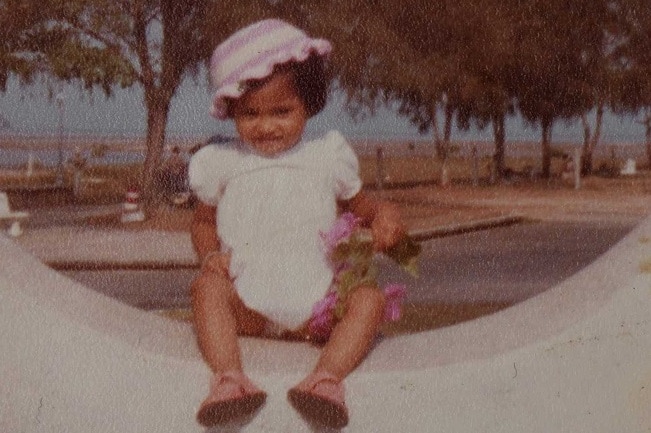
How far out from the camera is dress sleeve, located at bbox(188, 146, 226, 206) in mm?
1531

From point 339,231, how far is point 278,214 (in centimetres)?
10

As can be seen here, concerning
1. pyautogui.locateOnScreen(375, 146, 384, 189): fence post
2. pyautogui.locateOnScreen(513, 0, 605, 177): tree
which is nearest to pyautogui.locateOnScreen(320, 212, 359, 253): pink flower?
pyautogui.locateOnScreen(375, 146, 384, 189): fence post

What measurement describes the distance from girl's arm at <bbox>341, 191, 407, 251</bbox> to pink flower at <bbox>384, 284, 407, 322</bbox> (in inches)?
3.2

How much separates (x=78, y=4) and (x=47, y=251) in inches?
17.1

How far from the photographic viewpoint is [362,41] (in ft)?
5.43

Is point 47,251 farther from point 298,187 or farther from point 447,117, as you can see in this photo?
point 447,117

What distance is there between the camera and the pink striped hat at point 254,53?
1439mm

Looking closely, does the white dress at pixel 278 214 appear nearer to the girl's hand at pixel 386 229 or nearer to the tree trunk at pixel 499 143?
the girl's hand at pixel 386 229

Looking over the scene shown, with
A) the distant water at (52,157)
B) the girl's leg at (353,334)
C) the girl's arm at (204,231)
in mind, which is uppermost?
the distant water at (52,157)

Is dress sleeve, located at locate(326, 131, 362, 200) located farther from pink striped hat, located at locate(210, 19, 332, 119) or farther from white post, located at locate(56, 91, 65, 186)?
white post, located at locate(56, 91, 65, 186)

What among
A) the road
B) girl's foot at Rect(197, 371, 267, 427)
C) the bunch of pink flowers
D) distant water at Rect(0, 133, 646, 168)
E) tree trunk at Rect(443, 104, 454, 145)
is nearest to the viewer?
girl's foot at Rect(197, 371, 267, 427)

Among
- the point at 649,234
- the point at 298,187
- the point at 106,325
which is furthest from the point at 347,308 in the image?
the point at 649,234

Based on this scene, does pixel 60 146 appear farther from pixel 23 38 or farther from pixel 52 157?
pixel 23 38

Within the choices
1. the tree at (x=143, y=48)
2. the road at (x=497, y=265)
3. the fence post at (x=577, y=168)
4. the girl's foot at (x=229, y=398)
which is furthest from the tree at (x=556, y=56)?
the girl's foot at (x=229, y=398)
